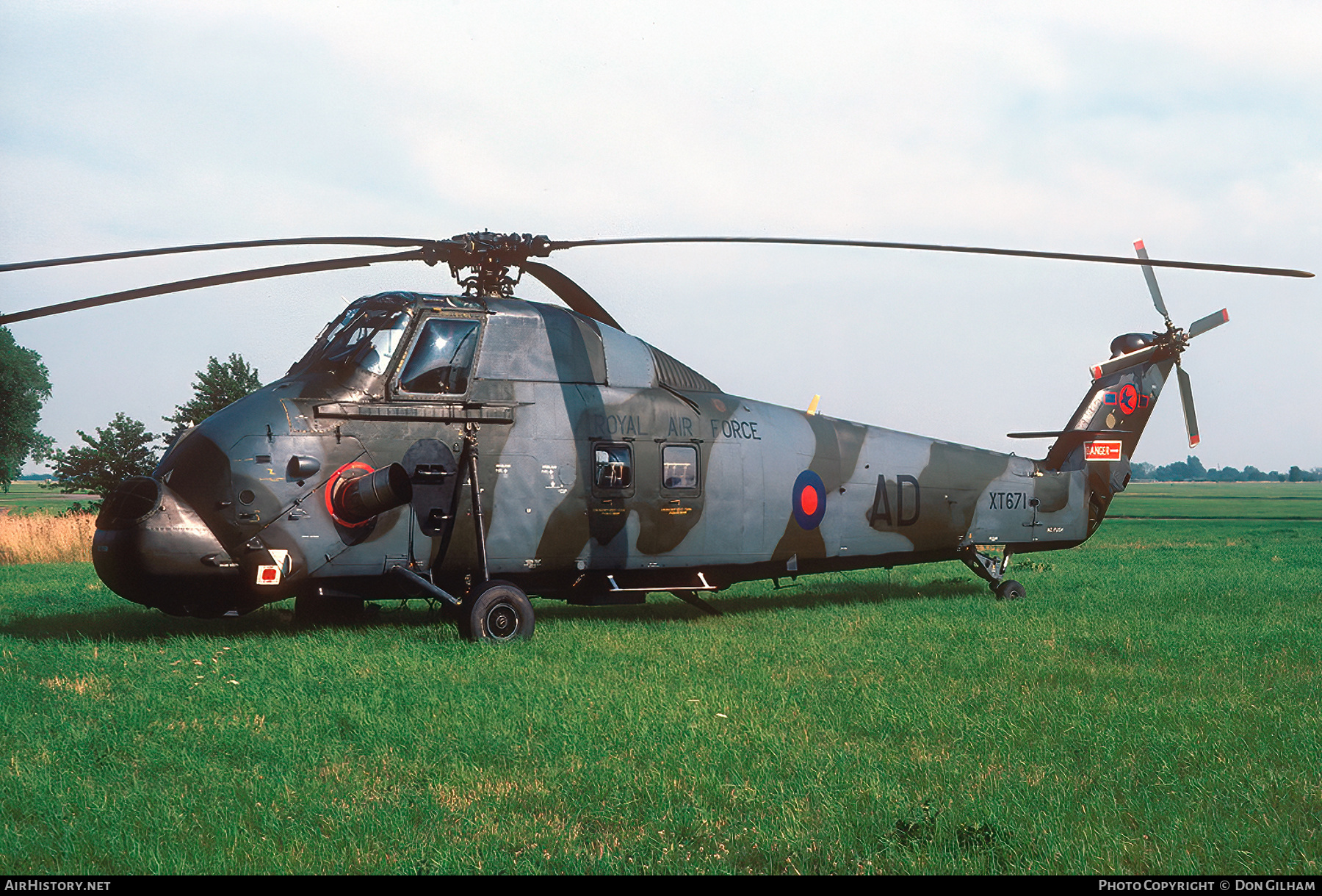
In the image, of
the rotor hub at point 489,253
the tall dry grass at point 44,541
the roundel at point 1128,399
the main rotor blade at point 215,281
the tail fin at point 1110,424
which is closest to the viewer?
the main rotor blade at point 215,281

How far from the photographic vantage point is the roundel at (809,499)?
548 inches

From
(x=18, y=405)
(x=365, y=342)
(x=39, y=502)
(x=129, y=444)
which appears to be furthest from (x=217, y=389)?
(x=39, y=502)

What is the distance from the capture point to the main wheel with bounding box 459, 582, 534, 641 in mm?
10438

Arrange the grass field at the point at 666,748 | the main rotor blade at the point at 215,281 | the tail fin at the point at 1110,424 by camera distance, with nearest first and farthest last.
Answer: the grass field at the point at 666,748
the main rotor blade at the point at 215,281
the tail fin at the point at 1110,424

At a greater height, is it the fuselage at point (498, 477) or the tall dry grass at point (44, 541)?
the fuselage at point (498, 477)

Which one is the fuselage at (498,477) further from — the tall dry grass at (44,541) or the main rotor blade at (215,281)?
the tall dry grass at (44,541)

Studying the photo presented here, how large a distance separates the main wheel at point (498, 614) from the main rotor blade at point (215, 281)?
3.91 meters

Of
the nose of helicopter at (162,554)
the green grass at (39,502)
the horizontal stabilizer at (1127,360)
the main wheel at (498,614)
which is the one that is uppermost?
the horizontal stabilizer at (1127,360)

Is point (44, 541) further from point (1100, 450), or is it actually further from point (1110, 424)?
point (1110, 424)

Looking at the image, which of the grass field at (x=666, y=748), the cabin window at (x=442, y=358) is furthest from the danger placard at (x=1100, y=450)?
the cabin window at (x=442, y=358)

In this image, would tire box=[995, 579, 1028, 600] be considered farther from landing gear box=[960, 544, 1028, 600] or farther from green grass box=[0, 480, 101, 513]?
green grass box=[0, 480, 101, 513]

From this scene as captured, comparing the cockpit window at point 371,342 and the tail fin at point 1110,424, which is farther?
the tail fin at point 1110,424

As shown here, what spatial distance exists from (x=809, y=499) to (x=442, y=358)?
557 cm
